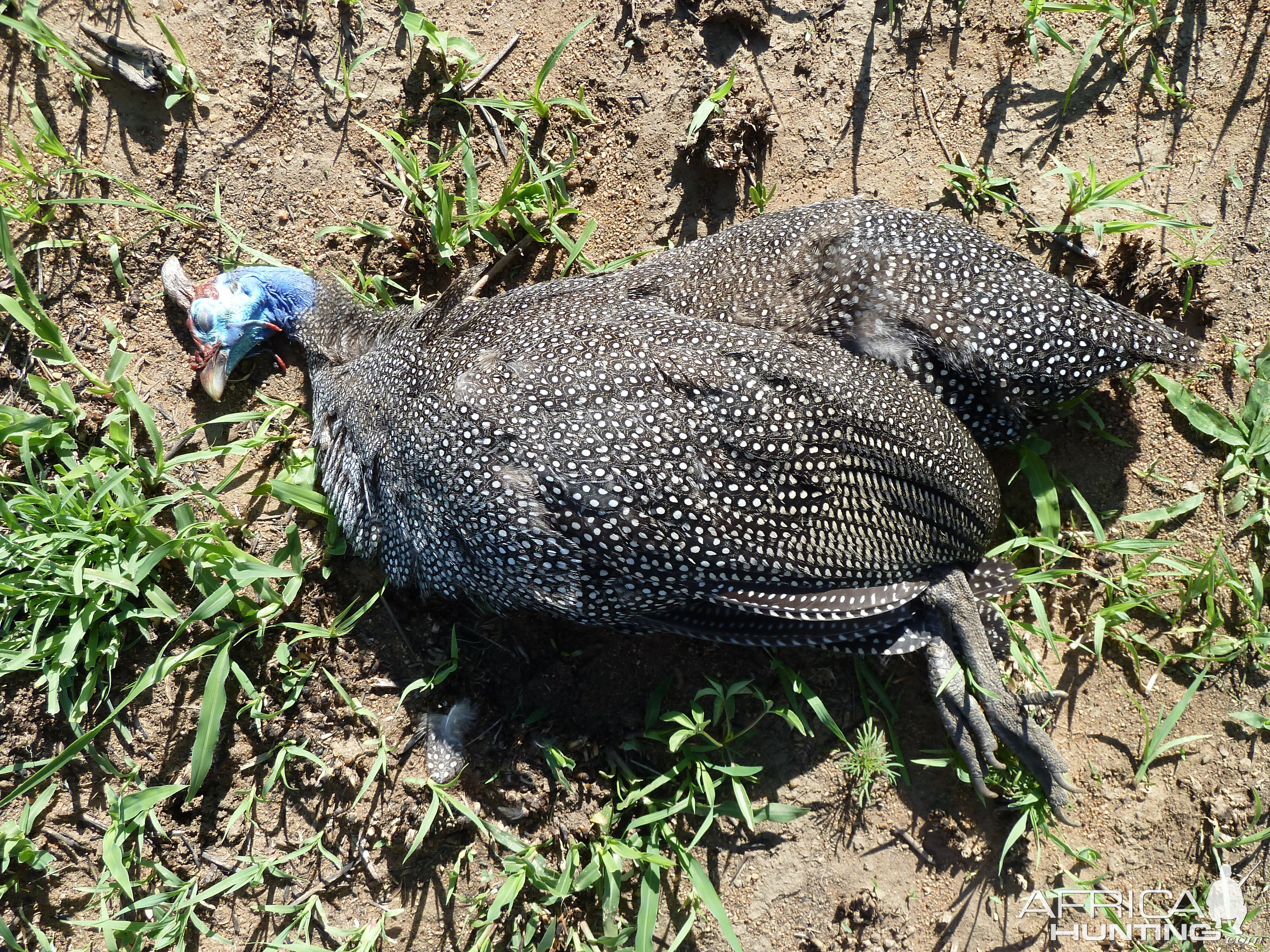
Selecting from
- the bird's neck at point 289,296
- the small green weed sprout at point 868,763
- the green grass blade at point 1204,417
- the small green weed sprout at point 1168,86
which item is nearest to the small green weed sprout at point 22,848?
the bird's neck at point 289,296

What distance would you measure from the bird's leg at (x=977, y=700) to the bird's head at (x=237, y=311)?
2664 mm

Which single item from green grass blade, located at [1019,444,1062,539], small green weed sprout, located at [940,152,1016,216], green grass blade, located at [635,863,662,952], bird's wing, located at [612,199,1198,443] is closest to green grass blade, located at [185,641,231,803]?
green grass blade, located at [635,863,662,952]

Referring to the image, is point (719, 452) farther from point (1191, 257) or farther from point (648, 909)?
point (1191, 257)

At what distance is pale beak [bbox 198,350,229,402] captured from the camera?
2949 millimetres

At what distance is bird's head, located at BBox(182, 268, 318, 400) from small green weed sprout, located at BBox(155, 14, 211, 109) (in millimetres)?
795

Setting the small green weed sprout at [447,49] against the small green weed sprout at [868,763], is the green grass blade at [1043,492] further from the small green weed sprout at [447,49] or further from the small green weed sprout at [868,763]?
the small green weed sprout at [447,49]

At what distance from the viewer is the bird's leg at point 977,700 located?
257 centimetres

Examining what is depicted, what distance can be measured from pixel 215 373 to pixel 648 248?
1.84m

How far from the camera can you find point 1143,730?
2965mm

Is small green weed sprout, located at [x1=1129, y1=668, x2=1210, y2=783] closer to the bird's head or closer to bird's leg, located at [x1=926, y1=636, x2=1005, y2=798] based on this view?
bird's leg, located at [x1=926, y1=636, x2=1005, y2=798]

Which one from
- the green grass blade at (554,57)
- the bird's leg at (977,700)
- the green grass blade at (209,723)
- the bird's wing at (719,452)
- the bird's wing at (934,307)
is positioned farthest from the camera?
the green grass blade at (554,57)

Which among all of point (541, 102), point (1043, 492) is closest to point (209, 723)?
point (541, 102)

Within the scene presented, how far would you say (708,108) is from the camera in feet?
9.96

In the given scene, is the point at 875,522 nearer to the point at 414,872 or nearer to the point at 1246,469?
the point at 1246,469
